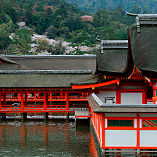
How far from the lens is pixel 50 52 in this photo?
9725 centimetres

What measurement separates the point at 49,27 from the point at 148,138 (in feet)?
328

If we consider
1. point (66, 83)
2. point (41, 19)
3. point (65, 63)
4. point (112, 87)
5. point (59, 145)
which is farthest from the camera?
point (41, 19)

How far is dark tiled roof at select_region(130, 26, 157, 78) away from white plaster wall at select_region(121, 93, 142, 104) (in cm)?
886

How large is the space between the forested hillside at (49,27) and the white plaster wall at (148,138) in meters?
72.5

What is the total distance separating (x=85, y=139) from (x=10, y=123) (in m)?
9.98

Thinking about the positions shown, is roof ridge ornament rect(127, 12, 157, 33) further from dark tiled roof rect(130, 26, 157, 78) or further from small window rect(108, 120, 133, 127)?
small window rect(108, 120, 133, 127)

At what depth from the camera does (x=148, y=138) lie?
20.0 meters

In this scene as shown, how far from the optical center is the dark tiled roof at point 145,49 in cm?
2173

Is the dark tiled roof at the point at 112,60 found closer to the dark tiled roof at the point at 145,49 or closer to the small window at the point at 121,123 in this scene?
the dark tiled roof at the point at 145,49

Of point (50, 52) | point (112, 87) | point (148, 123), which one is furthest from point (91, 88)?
point (50, 52)

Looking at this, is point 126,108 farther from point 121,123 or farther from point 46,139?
point 46,139

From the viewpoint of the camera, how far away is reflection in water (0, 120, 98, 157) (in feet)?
74.6

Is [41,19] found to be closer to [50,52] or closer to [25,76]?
[50,52]

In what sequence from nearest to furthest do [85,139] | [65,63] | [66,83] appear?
[85,139] < [66,83] < [65,63]
